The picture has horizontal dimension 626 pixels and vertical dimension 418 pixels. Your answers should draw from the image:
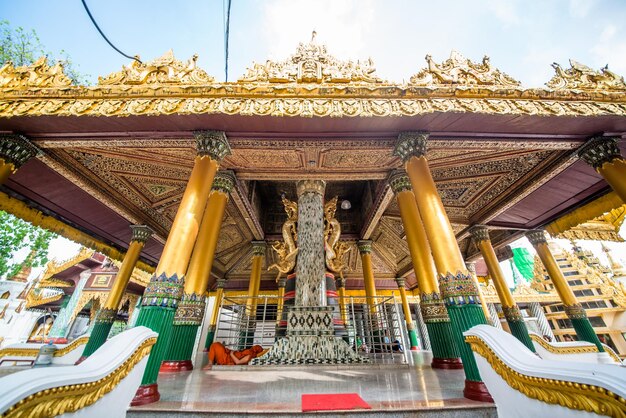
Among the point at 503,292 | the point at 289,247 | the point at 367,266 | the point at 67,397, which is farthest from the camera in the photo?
the point at 367,266

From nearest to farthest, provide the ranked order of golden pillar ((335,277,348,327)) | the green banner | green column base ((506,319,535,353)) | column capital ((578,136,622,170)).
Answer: column capital ((578,136,622,170)), golden pillar ((335,277,348,327)), green column base ((506,319,535,353)), the green banner

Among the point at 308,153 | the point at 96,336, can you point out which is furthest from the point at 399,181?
the point at 96,336

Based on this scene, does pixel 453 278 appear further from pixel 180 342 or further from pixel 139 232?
pixel 139 232

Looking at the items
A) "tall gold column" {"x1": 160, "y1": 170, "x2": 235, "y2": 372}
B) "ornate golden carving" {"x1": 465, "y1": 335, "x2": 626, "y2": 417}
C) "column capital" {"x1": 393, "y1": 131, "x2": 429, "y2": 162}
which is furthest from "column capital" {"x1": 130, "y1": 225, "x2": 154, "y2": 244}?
"ornate golden carving" {"x1": 465, "y1": 335, "x2": 626, "y2": 417}

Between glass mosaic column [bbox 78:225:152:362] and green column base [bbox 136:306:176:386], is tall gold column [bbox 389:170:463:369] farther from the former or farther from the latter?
glass mosaic column [bbox 78:225:152:362]

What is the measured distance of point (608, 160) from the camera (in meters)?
4.56

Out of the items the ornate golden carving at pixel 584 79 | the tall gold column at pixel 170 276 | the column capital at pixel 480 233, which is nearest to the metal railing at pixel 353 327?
the tall gold column at pixel 170 276

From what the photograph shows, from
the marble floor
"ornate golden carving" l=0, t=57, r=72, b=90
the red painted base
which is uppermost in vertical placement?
"ornate golden carving" l=0, t=57, r=72, b=90

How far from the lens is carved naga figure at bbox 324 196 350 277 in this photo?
17.3 ft

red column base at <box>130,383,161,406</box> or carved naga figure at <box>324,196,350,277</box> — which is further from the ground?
carved naga figure at <box>324,196,350,277</box>

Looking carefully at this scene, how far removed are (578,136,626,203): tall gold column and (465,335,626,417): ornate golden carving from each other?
15.9ft

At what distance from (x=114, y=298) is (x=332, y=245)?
6.89 metres

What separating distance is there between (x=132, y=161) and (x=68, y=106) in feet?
6.70

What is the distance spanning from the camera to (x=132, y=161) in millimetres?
5902
